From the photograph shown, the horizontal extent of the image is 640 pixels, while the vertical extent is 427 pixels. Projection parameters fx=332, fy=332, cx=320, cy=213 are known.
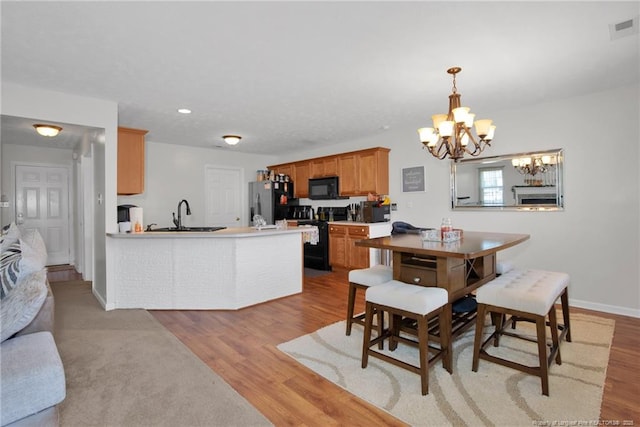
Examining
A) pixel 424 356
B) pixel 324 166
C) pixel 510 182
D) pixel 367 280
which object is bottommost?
pixel 424 356

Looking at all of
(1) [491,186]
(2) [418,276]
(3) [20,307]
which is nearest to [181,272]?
(3) [20,307]

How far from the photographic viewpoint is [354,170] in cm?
568

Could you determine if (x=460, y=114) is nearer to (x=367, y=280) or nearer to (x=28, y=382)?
(x=367, y=280)

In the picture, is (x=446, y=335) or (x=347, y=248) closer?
(x=446, y=335)

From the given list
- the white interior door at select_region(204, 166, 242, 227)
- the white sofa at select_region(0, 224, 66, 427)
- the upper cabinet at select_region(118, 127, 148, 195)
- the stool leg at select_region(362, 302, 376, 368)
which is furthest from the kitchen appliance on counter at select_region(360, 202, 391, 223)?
the white sofa at select_region(0, 224, 66, 427)

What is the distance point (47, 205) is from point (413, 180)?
641 cm

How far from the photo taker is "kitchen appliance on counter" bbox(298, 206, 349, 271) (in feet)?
19.1

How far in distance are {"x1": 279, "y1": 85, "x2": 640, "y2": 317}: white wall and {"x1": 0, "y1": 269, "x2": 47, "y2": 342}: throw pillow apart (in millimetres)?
4482

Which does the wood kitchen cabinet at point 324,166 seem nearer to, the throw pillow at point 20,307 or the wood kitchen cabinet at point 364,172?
the wood kitchen cabinet at point 364,172

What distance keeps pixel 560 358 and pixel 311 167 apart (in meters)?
4.90

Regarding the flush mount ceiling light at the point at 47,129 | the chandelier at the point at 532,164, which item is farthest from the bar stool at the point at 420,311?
the flush mount ceiling light at the point at 47,129

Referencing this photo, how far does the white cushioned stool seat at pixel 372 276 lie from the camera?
2729 mm

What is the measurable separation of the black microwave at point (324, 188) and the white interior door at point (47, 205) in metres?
4.54

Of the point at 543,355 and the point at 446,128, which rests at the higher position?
the point at 446,128
